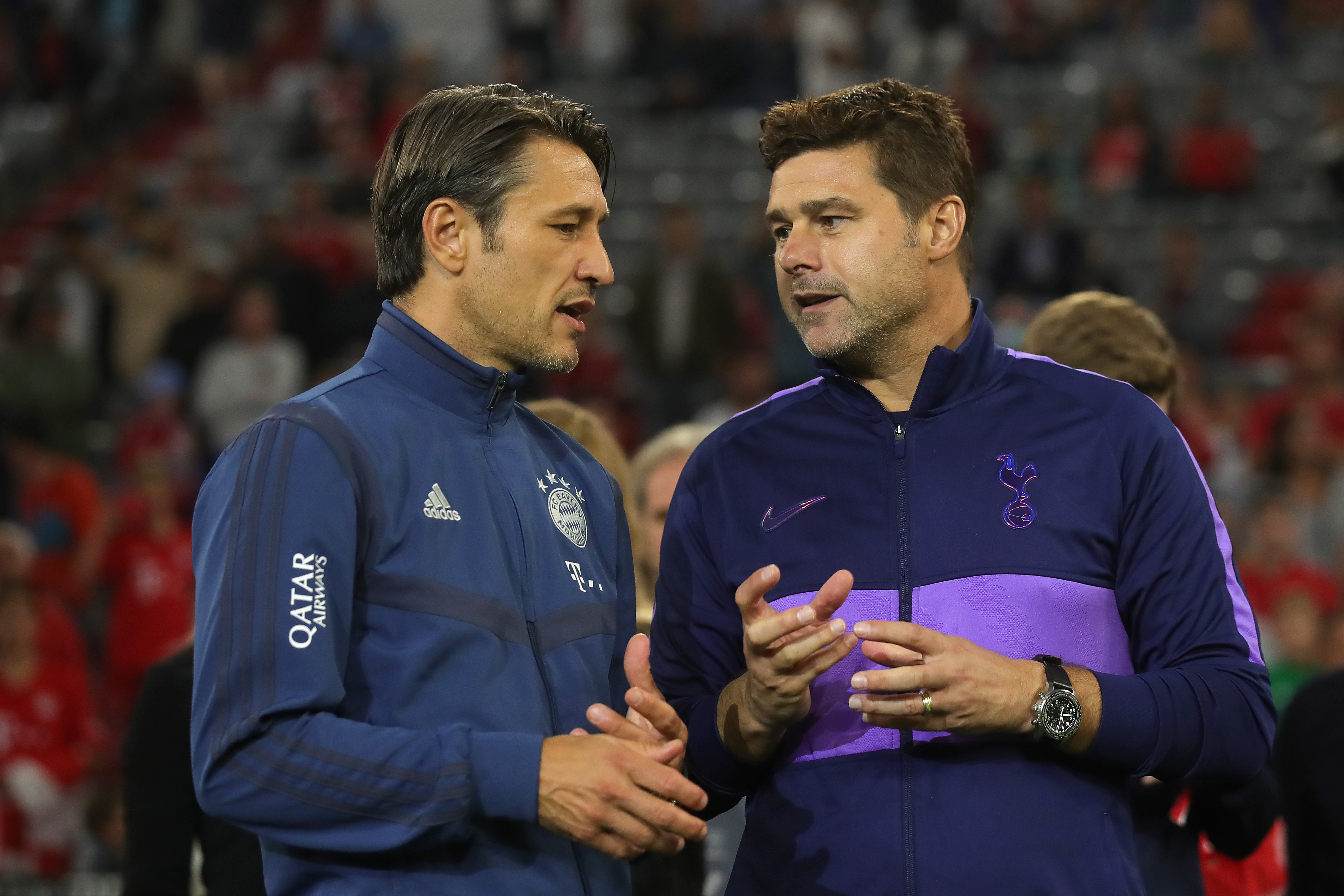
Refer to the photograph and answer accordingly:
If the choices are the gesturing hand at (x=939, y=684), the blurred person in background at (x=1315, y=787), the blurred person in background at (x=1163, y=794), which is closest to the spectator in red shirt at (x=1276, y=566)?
the blurred person in background at (x=1315, y=787)

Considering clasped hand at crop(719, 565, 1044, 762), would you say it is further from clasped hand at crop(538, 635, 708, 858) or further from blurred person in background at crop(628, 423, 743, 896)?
blurred person in background at crop(628, 423, 743, 896)

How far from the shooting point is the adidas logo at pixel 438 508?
2365mm

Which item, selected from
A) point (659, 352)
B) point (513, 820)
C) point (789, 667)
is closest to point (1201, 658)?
point (789, 667)

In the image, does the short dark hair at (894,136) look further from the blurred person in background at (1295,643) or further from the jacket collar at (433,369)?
the blurred person in background at (1295,643)

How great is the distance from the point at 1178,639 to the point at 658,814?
98 centimetres

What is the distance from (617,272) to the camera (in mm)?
13367

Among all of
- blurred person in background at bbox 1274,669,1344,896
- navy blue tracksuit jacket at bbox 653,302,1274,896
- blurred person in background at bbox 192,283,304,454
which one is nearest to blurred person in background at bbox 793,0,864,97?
blurred person in background at bbox 192,283,304,454

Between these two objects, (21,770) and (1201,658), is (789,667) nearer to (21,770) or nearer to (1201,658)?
(1201,658)

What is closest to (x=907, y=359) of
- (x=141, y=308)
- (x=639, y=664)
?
(x=639, y=664)

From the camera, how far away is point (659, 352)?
10383mm

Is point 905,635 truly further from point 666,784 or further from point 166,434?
point 166,434

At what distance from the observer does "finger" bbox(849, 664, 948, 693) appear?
2.29 meters

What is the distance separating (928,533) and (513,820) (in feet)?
2.81

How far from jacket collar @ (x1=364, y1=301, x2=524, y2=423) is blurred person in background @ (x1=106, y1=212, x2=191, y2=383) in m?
9.18
